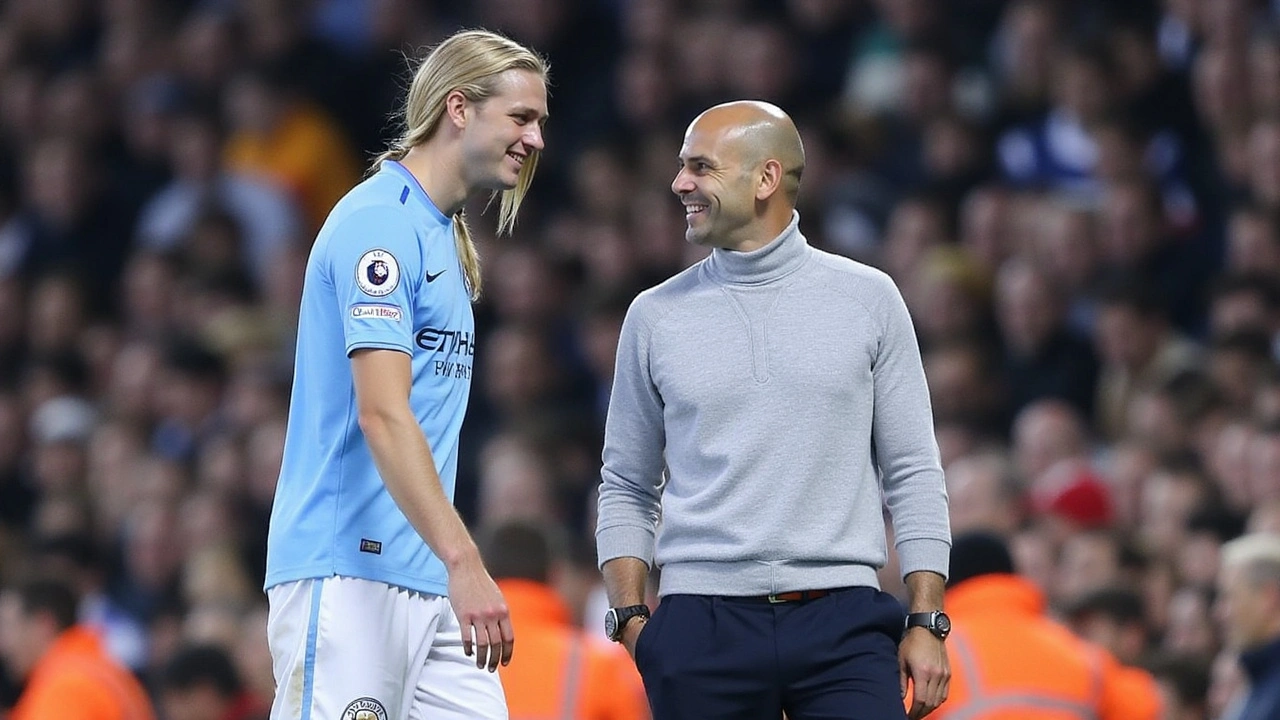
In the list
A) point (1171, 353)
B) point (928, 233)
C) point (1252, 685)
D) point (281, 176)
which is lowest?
→ point (1252, 685)

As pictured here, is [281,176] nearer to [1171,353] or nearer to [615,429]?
[1171,353]

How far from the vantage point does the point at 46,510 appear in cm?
1127

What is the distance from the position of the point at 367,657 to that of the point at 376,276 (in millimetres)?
729

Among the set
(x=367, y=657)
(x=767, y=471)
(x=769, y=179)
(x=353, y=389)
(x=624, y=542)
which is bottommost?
(x=367, y=657)

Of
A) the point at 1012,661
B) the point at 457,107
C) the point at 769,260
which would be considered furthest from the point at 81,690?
the point at 769,260

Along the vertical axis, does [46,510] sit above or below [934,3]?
below

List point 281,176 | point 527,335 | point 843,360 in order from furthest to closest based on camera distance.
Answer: point 281,176 < point 527,335 < point 843,360

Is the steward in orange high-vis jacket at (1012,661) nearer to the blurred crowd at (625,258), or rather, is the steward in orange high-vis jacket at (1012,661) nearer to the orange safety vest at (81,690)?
→ the blurred crowd at (625,258)

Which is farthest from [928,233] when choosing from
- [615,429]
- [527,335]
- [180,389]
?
[615,429]

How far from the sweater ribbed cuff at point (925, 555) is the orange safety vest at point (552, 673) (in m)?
2.05

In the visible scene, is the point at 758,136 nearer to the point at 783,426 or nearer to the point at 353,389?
the point at 783,426

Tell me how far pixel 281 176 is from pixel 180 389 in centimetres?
154

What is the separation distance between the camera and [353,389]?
4355 mm

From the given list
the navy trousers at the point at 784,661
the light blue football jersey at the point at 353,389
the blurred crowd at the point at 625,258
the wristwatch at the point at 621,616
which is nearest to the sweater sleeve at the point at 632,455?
the wristwatch at the point at 621,616
